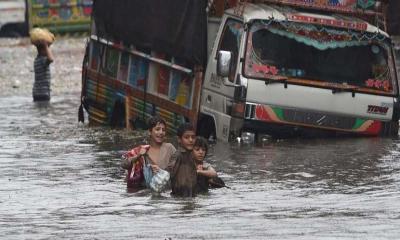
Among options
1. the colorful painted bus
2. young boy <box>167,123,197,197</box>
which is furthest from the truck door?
the colorful painted bus

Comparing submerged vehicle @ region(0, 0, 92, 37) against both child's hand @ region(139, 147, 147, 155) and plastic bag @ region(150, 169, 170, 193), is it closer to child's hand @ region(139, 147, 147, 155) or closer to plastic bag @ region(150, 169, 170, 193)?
child's hand @ region(139, 147, 147, 155)

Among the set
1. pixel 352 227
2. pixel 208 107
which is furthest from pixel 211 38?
pixel 352 227

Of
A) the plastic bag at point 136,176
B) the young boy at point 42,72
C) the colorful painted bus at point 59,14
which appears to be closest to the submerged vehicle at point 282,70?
the plastic bag at point 136,176

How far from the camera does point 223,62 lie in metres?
16.0

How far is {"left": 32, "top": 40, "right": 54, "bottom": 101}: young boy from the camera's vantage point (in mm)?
26203

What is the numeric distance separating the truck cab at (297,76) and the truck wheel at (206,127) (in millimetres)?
87

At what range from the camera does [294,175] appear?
13867 millimetres

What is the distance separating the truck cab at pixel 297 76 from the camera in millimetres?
16188

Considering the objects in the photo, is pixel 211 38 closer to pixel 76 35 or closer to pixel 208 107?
pixel 208 107

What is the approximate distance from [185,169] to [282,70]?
14.5ft

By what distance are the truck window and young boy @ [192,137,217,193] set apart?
3954mm

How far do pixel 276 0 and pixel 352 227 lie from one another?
23.1 feet

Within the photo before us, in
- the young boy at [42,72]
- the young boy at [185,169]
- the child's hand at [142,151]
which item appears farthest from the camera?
the young boy at [42,72]

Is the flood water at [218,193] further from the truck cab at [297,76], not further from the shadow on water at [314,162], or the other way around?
the truck cab at [297,76]
